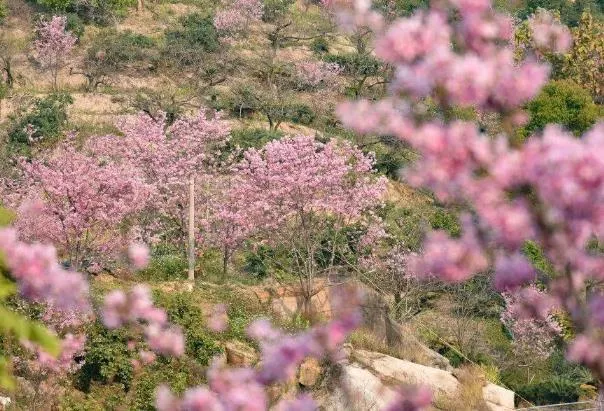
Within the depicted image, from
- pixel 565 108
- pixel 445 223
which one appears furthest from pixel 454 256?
pixel 565 108

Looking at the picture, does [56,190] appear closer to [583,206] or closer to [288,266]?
[288,266]

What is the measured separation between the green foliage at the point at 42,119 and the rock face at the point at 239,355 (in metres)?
24.9

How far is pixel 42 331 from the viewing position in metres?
3.15

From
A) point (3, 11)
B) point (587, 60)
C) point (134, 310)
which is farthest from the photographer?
point (3, 11)

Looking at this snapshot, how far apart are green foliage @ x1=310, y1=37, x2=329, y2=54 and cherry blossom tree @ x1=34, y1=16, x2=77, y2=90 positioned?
16.4 metres

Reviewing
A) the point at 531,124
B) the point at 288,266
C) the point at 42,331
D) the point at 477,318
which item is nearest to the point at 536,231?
the point at 42,331

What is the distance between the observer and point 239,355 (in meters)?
17.8

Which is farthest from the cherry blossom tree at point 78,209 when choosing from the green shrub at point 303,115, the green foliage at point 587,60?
the green foliage at point 587,60

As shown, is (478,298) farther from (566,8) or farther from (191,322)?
(566,8)

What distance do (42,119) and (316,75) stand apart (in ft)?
62.2

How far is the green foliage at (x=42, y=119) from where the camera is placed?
41.2 m

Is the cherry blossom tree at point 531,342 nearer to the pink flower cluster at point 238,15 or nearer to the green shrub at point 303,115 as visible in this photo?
the green shrub at point 303,115

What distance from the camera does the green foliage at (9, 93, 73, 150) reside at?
4119 cm

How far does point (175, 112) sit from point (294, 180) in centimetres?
2189
